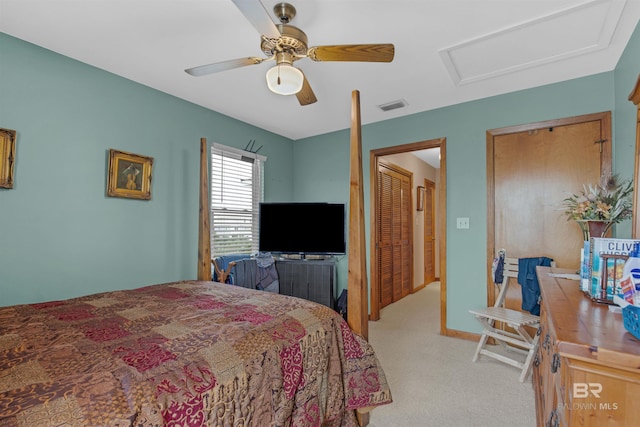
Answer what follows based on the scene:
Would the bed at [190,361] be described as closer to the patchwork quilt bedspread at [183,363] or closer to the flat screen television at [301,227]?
the patchwork quilt bedspread at [183,363]

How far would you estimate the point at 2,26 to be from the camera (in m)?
1.92

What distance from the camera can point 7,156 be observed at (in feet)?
6.45

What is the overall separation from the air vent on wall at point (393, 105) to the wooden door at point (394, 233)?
95 centimetres

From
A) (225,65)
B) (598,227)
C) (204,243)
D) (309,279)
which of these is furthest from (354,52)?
(309,279)

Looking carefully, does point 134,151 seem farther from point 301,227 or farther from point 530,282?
point 530,282

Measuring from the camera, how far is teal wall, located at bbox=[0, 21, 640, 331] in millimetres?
2051

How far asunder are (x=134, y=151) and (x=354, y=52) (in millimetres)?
2158

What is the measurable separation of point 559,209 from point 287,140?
3.38 metres

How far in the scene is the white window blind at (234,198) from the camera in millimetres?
3375

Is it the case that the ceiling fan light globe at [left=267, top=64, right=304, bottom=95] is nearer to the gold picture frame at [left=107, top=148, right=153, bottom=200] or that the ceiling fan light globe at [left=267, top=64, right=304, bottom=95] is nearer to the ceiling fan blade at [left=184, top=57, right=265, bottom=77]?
the ceiling fan blade at [left=184, top=57, right=265, bottom=77]

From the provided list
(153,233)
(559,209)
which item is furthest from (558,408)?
(153,233)

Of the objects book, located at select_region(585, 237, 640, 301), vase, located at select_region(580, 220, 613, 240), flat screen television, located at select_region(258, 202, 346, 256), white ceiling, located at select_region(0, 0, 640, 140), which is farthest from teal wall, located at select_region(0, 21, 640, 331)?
book, located at select_region(585, 237, 640, 301)

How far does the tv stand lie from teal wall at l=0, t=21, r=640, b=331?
0.83m

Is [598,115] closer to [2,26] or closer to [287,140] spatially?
[287,140]
